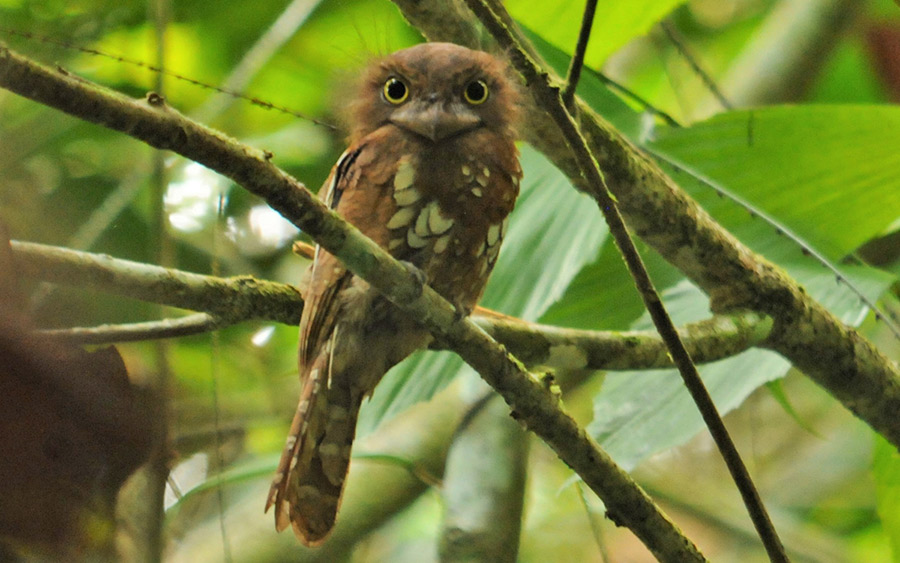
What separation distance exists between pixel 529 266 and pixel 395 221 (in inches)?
34.9

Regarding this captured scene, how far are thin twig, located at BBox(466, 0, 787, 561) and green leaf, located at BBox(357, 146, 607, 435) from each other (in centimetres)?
98

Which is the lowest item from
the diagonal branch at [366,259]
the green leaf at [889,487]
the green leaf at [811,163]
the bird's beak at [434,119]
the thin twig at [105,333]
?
the thin twig at [105,333]

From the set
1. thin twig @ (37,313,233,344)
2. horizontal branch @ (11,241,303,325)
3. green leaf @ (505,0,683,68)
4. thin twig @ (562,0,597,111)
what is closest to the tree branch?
thin twig @ (562,0,597,111)

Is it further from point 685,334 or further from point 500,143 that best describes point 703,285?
point 500,143

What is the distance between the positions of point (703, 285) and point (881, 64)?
275 centimetres

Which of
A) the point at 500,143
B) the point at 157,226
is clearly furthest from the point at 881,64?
the point at 157,226

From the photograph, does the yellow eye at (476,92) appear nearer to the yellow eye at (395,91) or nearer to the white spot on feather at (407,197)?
the yellow eye at (395,91)

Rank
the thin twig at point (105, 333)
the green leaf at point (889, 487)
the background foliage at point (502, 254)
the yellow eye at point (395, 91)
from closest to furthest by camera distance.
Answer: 1. the thin twig at point (105, 333)
2. the background foliage at point (502, 254)
3. the yellow eye at point (395, 91)
4. the green leaf at point (889, 487)

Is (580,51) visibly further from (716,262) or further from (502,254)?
(502,254)

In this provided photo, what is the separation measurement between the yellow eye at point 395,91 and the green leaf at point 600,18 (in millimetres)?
888

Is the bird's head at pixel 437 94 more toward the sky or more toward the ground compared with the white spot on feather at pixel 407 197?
more toward the sky

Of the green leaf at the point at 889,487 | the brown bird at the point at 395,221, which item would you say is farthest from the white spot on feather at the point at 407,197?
the green leaf at the point at 889,487

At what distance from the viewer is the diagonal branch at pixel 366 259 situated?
1.03 m

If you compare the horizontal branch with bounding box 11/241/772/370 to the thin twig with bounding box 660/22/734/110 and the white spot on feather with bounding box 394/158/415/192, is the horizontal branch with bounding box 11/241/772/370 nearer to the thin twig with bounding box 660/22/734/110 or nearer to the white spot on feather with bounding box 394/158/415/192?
the white spot on feather with bounding box 394/158/415/192
